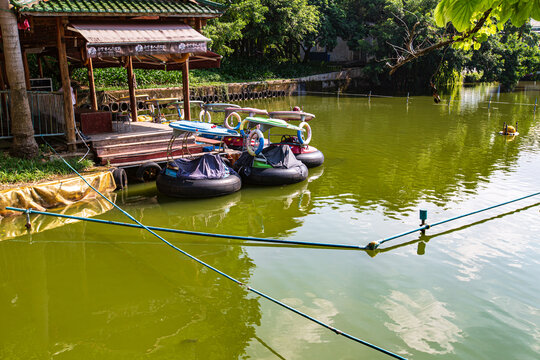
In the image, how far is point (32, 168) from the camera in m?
11.6

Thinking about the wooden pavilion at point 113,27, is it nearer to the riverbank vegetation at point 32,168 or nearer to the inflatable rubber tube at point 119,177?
the riverbank vegetation at point 32,168

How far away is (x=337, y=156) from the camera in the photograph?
1770 cm

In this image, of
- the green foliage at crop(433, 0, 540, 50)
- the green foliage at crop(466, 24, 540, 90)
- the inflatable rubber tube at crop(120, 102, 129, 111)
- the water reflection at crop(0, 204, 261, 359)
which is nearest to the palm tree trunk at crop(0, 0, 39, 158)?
the water reflection at crop(0, 204, 261, 359)

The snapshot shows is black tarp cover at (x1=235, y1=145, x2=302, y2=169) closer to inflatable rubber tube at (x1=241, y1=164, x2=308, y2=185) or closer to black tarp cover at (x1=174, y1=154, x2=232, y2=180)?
inflatable rubber tube at (x1=241, y1=164, x2=308, y2=185)

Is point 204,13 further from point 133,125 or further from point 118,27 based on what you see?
point 133,125

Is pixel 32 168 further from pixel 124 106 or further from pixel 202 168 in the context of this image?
pixel 124 106

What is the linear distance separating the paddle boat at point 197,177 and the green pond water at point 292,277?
32 cm

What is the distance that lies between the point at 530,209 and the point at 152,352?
32.5 ft

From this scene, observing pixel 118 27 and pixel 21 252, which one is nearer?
pixel 21 252

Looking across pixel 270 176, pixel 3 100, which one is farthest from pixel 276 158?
pixel 3 100

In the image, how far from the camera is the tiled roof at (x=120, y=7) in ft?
38.4

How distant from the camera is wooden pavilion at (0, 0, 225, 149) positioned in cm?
1225

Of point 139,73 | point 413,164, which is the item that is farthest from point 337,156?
point 139,73

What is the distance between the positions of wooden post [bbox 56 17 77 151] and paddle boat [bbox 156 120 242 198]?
9.49ft
